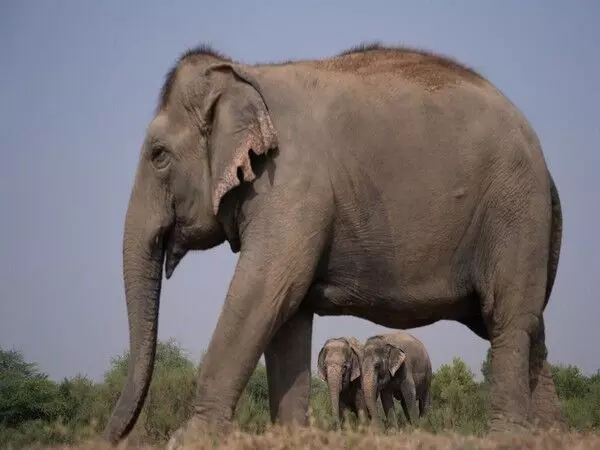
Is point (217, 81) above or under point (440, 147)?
above

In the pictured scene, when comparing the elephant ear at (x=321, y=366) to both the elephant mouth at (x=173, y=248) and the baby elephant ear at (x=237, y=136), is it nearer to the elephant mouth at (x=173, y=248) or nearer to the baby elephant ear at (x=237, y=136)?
the elephant mouth at (x=173, y=248)

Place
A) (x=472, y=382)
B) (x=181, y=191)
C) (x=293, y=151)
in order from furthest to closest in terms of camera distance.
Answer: (x=472, y=382) → (x=181, y=191) → (x=293, y=151)

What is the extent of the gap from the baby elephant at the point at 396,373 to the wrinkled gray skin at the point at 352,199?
1561 cm

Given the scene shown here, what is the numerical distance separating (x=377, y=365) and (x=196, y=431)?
62.6 feet

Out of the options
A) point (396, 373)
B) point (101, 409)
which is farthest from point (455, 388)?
point (101, 409)

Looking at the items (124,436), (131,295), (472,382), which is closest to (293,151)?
(131,295)

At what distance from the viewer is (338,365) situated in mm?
23984

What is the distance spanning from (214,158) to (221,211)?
40 cm

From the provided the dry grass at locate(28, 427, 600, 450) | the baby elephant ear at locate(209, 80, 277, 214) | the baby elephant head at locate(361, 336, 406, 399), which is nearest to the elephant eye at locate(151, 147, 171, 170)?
the baby elephant ear at locate(209, 80, 277, 214)

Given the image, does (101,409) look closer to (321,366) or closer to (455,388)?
(321,366)

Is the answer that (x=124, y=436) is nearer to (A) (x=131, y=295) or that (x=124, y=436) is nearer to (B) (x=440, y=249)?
(A) (x=131, y=295)

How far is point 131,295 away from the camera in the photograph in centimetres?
757

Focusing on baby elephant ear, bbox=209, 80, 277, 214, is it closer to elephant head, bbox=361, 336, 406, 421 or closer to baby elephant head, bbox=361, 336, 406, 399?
elephant head, bbox=361, 336, 406, 421

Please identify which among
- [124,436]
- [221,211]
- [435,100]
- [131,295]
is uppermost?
[435,100]
